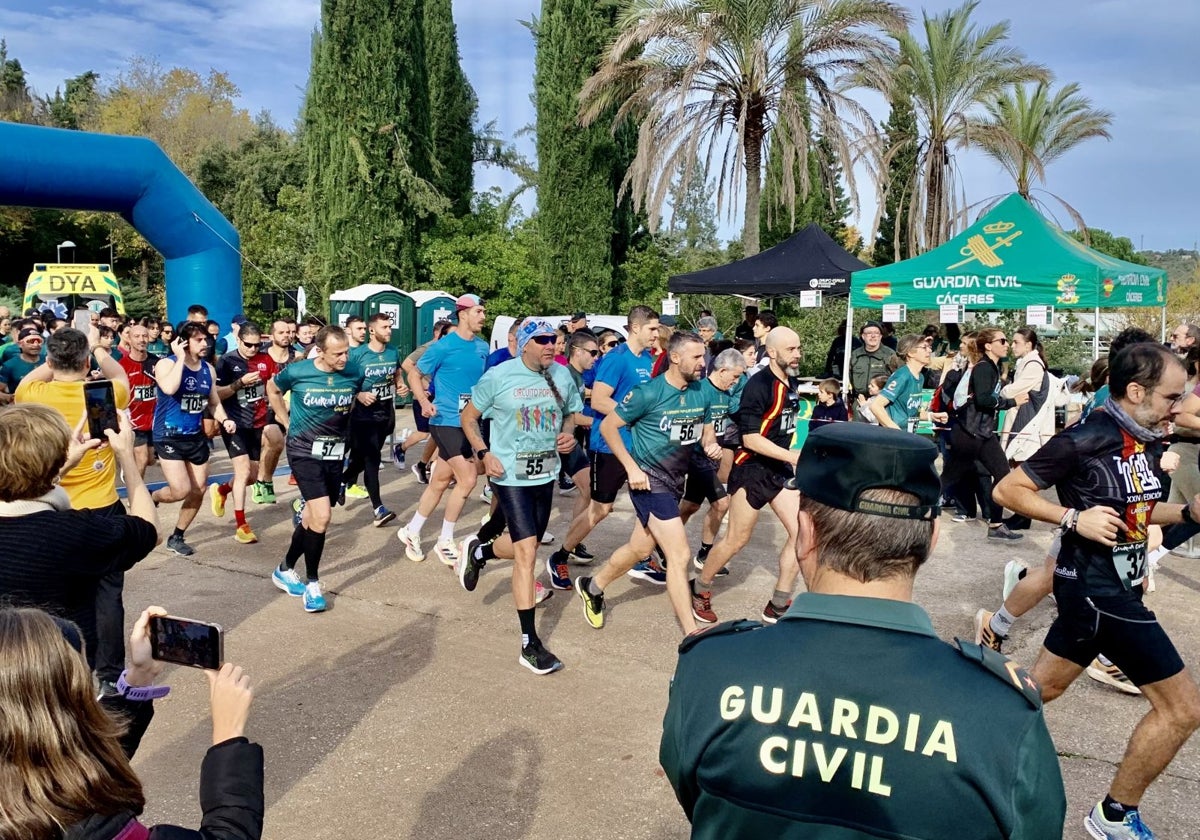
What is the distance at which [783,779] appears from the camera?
1.38 meters

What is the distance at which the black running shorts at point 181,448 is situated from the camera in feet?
24.3

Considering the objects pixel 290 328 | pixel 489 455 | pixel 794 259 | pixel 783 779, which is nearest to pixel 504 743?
pixel 489 455

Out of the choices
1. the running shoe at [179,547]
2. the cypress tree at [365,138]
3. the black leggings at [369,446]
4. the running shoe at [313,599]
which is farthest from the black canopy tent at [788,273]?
the cypress tree at [365,138]

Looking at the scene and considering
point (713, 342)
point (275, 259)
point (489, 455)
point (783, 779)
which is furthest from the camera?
point (275, 259)

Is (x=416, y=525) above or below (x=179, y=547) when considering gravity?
above

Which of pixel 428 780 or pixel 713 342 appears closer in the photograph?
pixel 428 780

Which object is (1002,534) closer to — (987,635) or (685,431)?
(987,635)

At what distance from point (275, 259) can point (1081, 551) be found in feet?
96.7

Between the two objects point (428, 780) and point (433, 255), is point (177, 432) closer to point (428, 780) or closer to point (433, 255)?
point (428, 780)

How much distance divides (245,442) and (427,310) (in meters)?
11.7

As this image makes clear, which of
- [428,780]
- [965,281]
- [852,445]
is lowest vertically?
[428,780]

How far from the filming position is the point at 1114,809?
3.44m

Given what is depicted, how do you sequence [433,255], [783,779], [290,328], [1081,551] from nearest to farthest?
1. [783,779]
2. [1081,551]
3. [290,328]
4. [433,255]

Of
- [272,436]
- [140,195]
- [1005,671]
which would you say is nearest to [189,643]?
[1005,671]
